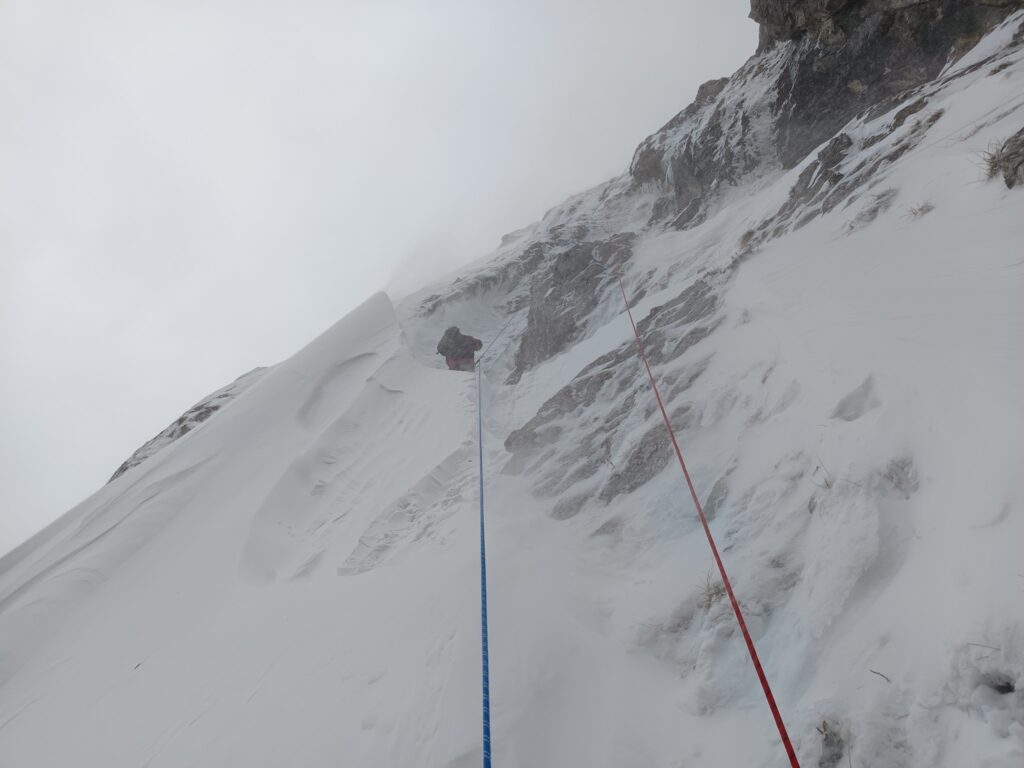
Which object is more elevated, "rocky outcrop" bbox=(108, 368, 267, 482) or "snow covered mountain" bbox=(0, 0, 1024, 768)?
"rocky outcrop" bbox=(108, 368, 267, 482)

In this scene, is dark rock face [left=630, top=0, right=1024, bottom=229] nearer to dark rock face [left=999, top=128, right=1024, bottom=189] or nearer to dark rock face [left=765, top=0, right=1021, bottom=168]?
dark rock face [left=765, top=0, right=1021, bottom=168]

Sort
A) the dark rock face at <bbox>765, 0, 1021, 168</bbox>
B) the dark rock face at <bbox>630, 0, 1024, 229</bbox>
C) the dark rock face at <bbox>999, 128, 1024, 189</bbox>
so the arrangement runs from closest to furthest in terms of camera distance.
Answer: the dark rock face at <bbox>999, 128, 1024, 189</bbox>, the dark rock face at <bbox>765, 0, 1021, 168</bbox>, the dark rock face at <bbox>630, 0, 1024, 229</bbox>

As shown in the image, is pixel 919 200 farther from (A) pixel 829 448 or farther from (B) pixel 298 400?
(B) pixel 298 400

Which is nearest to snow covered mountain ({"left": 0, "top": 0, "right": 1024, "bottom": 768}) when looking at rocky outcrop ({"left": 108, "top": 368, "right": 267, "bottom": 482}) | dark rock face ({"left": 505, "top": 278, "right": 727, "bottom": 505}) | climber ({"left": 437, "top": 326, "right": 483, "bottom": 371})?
dark rock face ({"left": 505, "top": 278, "right": 727, "bottom": 505})

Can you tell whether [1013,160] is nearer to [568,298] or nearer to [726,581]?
[726,581]

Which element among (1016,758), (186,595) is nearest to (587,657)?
(1016,758)

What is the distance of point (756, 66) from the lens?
51.3 ft

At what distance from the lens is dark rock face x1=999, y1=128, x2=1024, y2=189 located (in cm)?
430

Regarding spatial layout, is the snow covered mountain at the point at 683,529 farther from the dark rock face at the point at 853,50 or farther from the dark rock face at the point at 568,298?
the dark rock face at the point at 568,298

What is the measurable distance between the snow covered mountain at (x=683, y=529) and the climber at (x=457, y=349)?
3405 mm

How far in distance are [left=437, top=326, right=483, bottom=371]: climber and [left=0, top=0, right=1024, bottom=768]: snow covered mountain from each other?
11.2 ft

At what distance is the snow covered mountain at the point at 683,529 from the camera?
2.84 metres

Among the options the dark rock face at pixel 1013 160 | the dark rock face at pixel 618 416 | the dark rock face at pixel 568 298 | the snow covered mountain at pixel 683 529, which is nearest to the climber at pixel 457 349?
the dark rock face at pixel 568 298

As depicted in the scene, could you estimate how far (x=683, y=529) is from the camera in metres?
4.89
